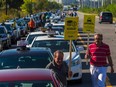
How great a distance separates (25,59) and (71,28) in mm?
3402

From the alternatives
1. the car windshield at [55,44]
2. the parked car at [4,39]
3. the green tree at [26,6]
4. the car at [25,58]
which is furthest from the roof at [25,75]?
the green tree at [26,6]

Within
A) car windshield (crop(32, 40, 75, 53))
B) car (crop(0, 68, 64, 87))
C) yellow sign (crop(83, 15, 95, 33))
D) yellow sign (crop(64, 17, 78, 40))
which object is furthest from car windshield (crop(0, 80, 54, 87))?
yellow sign (crop(83, 15, 95, 33))

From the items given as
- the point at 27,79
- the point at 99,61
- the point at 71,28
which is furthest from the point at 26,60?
the point at 27,79

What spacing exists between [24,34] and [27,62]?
111 ft

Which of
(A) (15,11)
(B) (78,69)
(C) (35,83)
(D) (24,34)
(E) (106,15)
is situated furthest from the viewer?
(A) (15,11)

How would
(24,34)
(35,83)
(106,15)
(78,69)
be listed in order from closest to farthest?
(35,83)
(78,69)
(24,34)
(106,15)

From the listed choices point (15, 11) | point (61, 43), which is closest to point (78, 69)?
point (61, 43)

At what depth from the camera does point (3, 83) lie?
7.48m

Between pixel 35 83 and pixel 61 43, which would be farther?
pixel 61 43

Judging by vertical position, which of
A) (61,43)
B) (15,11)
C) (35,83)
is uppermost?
(35,83)

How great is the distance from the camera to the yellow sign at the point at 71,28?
15.0m

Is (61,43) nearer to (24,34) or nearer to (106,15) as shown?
(24,34)

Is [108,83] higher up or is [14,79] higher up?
[14,79]

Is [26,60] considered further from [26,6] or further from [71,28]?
[26,6]
